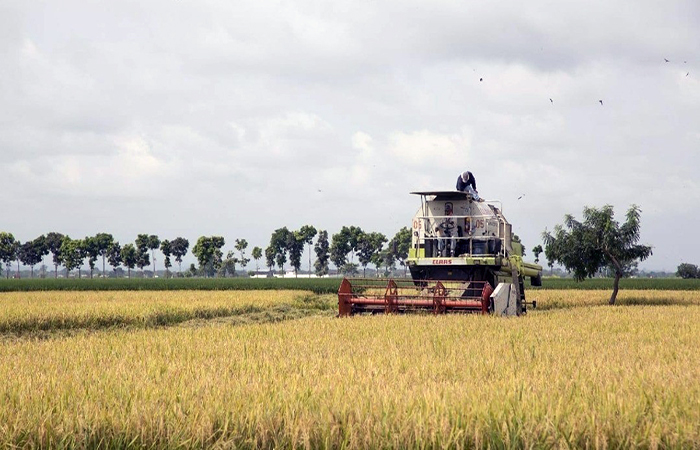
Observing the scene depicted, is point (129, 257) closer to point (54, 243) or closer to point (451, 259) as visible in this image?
point (54, 243)

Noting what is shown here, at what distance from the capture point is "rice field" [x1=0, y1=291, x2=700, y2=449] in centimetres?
567

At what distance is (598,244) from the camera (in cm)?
3266

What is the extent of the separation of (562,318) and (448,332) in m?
5.53

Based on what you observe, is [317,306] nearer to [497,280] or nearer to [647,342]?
[497,280]

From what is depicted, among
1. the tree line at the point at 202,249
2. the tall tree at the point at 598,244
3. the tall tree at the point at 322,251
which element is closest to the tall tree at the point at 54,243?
the tree line at the point at 202,249

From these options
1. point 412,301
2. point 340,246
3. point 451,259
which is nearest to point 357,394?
point 412,301

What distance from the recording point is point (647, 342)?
12836mm

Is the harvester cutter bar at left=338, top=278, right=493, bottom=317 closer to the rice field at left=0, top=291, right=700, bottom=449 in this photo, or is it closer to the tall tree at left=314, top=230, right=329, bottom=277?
the rice field at left=0, top=291, right=700, bottom=449

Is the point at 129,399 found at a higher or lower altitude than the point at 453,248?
lower

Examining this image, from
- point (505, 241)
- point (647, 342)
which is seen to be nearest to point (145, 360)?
point (647, 342)

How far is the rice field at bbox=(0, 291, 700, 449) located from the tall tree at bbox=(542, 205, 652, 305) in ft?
66.8

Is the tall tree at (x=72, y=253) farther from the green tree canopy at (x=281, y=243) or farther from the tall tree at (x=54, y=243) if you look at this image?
the green tree canopy at (x=281, y=243)

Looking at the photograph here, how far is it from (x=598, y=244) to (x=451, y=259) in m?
13.7

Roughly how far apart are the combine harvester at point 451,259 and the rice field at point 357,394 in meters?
7.73
